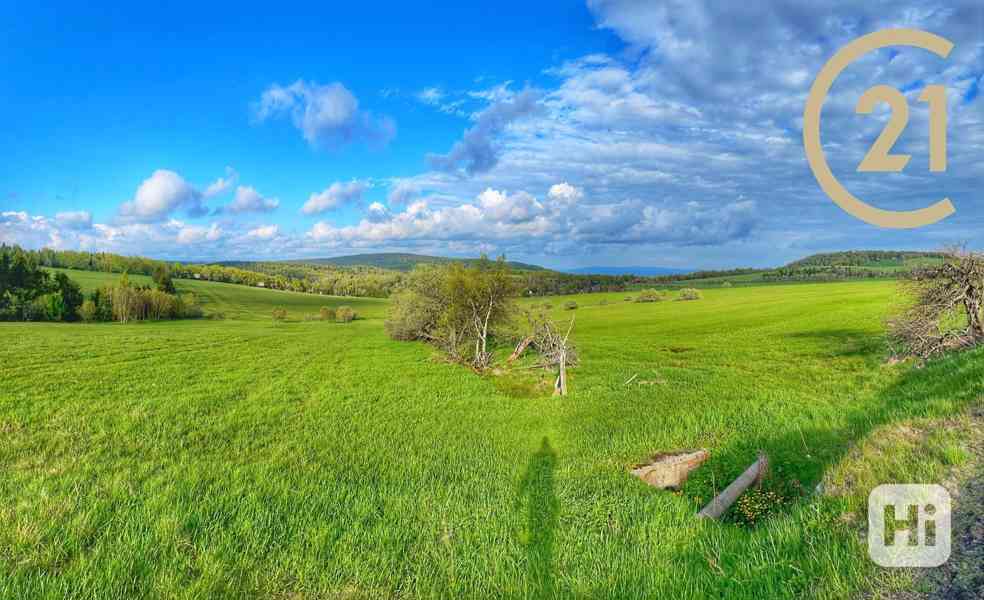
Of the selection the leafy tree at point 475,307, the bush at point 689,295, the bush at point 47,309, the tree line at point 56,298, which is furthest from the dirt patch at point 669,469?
the bush at point 689,295

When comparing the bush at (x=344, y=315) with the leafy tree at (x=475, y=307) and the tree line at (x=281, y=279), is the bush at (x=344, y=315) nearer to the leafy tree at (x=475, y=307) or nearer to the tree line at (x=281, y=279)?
the tree line at (x=281, y=279)

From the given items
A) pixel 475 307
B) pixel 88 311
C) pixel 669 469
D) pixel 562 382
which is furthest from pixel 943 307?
pixel 88 311

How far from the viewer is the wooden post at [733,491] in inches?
310

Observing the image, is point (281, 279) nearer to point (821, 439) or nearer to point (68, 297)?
point (68, 297)

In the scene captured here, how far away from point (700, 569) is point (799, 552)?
45.4 inches

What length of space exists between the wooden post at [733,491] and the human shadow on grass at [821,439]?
27cm

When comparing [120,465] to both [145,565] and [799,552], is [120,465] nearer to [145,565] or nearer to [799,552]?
[145,565]

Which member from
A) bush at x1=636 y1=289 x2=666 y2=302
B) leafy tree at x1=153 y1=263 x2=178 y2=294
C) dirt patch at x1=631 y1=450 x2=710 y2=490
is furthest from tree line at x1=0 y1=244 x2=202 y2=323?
bush at x1=636 y1=289 x2=666 y2=302

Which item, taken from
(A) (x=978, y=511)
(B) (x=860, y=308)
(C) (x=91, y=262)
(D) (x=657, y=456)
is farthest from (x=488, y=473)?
(C) (x=91, y=262)

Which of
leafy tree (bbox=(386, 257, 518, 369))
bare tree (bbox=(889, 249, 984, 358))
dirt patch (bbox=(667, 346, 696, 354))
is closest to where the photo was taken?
bare tree (bbox=(889, 249, 984, 358))

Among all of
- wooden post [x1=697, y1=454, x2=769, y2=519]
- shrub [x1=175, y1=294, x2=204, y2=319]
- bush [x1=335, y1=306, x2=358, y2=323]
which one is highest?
wooden post [x1=697, y1=454, x2=769, y2=519]

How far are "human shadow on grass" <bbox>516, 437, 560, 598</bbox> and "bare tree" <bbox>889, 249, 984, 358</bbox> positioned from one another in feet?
62.1

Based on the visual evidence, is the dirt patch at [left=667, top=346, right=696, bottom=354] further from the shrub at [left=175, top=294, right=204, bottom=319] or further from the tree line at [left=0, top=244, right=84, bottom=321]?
the tree line at [left=0, top=244, right=84, bottom=321]

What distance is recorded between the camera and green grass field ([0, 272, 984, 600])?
5344mm
